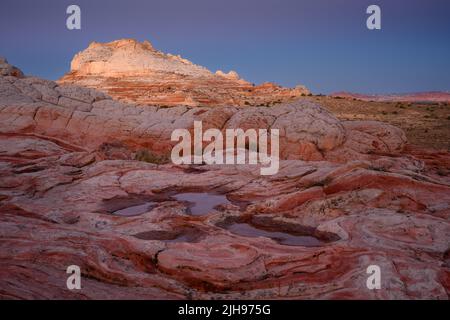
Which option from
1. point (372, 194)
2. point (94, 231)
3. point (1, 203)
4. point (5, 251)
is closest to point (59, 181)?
point (1, 203)

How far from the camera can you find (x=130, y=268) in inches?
320

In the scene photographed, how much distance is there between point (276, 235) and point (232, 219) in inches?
55.2

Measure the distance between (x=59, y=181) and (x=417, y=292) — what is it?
10925 millimetres

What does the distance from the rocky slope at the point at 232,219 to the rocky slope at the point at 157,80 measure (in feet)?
117

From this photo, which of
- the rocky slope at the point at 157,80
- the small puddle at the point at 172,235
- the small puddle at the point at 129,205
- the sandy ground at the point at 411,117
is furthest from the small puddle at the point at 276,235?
the rocky slope at the point at 157,80

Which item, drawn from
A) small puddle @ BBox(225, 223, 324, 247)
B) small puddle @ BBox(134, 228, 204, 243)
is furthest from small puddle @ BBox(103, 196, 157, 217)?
small puddle @ BBox(225, 223, 324, 247)

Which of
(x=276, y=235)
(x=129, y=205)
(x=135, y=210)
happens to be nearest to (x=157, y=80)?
(x=129, y=205)

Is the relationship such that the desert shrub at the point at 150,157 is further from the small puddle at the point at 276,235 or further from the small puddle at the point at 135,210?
the small puddle at the point at 276,235

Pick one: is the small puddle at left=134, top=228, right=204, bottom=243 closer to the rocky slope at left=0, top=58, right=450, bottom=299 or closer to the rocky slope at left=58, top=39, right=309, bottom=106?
the rocky slope at left=0, top=58, right=450, bottom=299

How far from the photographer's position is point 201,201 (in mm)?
12734

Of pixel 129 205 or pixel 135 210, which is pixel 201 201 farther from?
pixel 129 205

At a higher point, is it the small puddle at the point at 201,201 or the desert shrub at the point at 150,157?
the desert shrub at the point at 150,157

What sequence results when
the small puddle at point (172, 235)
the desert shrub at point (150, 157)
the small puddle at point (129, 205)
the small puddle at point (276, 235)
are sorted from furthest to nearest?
1. the desert shrub at point (150, 157)
2. the small puddle at point (129, 205)
3. the small puddle at point (172, 235)
4. the small puddle at point (276, 235)

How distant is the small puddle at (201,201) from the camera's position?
1192 centimetres
